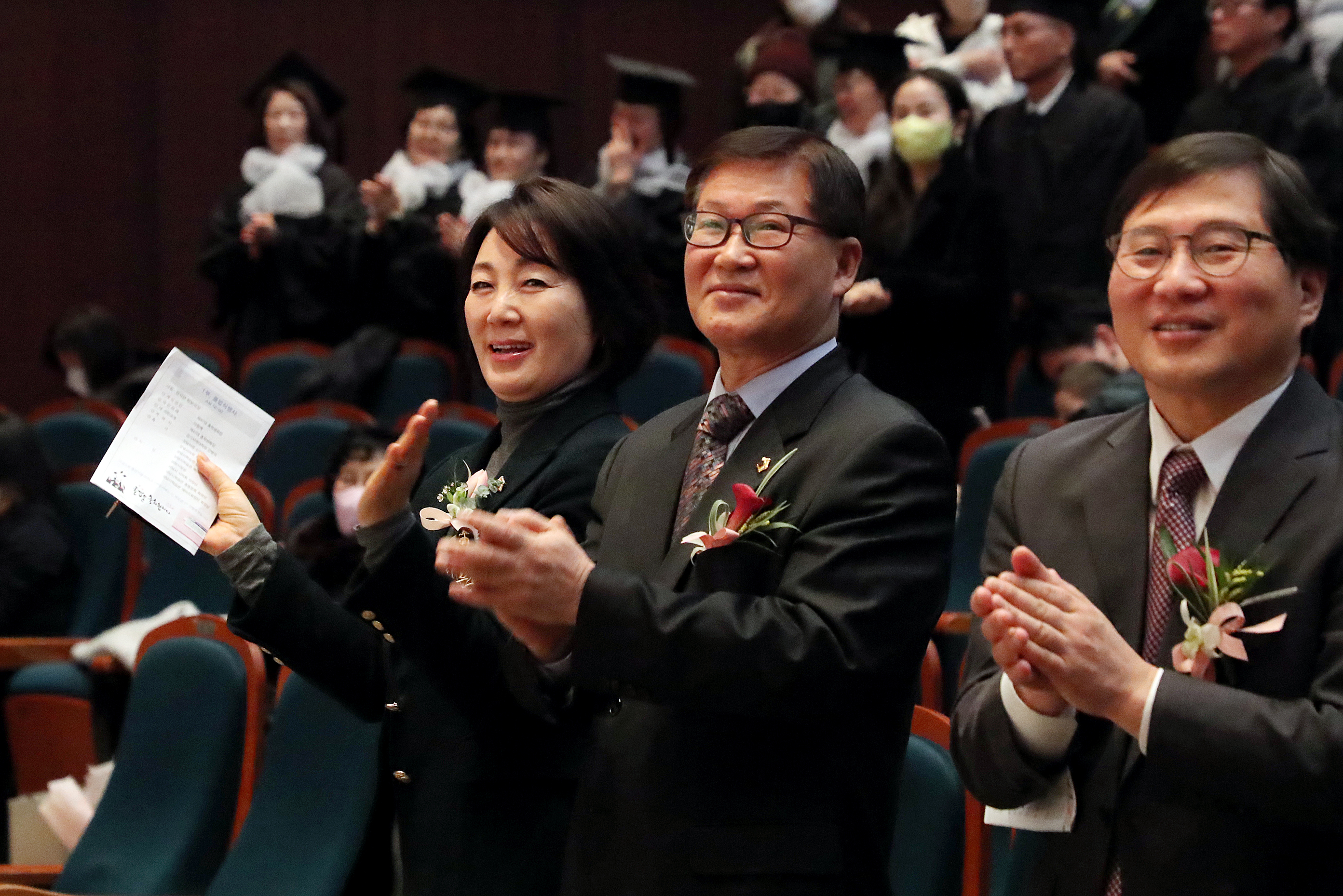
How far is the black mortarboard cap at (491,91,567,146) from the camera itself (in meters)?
5.83

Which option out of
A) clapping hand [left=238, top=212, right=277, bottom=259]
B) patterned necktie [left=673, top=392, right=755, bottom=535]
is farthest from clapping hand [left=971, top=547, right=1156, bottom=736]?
clapping hand [left=238, top=212, right=277, bottom=259]

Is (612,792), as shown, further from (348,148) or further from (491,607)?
(348,148)

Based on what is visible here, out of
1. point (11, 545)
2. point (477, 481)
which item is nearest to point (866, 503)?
point (477, 481)

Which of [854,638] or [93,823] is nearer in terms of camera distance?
[854,638]

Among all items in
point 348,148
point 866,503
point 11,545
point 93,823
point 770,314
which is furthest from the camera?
point 348,148

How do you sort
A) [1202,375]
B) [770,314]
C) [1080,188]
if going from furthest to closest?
[1080,188]
[770,314]
[1202,375]

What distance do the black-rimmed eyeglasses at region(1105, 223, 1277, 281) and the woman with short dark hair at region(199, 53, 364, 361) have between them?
4888 millimetres

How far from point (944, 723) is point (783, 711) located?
0.65 meters

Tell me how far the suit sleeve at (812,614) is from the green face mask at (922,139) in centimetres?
279

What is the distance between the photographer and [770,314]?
1.75 m

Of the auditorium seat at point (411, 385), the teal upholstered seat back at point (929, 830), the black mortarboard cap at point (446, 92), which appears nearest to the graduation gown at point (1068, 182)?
the auditorium seat at point (411, 385)

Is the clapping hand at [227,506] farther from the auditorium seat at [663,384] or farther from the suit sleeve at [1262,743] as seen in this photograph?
the auditorium seat at [663,384]

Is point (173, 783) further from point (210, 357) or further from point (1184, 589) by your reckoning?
point (210, 357)

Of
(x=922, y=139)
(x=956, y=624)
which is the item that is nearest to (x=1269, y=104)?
(x=922, y=139)
